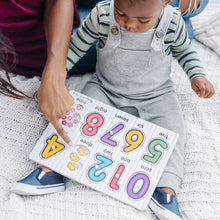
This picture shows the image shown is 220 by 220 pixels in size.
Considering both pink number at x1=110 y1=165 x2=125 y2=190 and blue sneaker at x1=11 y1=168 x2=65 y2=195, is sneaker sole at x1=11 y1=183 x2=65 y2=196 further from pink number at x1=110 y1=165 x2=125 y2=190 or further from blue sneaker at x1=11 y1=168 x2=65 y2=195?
pink number at x1=110 y1=165 x2=125 y2=190

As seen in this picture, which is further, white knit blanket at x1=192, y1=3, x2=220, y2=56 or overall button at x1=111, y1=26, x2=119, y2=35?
white knit blanket at x1=192, y1=3, x2=220, y2=56

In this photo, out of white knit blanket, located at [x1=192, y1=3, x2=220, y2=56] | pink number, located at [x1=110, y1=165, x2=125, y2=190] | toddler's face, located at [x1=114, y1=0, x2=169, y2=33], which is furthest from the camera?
white knit blanket, located at [x1=192, y1=3, x2=220, y2=56]

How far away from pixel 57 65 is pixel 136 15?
219mm

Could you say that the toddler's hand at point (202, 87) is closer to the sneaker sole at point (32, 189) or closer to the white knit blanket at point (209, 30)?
the white knit blanket at point (209, 30)

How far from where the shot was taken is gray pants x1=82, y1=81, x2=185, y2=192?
788mm

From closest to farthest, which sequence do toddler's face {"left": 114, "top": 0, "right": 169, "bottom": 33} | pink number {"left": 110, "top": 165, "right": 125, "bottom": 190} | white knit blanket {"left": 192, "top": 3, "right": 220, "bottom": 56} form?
toddler's face {"left": 114, "top": 0, "right": 169, "bottom": 33} → pink number {"left": 110, "top": 165, "right": 125, "bottom": 190} → white knit blanket {"left": 192, "top": 3, "right": 220, "bottom": 56}

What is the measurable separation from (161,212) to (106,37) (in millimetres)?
465

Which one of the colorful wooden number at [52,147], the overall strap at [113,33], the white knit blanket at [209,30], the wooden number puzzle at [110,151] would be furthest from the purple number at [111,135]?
the white knit blanket at [209,30]

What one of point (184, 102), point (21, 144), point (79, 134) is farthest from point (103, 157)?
point (184, 102)

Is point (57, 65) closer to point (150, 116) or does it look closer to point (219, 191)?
point (150, 116)

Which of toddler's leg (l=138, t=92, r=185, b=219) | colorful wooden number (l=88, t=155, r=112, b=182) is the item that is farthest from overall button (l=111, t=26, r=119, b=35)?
colorful wooden number (l=88, t=155, r=112, b=182)

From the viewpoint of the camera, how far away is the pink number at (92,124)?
796 millimetres

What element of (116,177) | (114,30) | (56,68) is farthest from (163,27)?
(116,177)

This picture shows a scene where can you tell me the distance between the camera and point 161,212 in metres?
0.72
